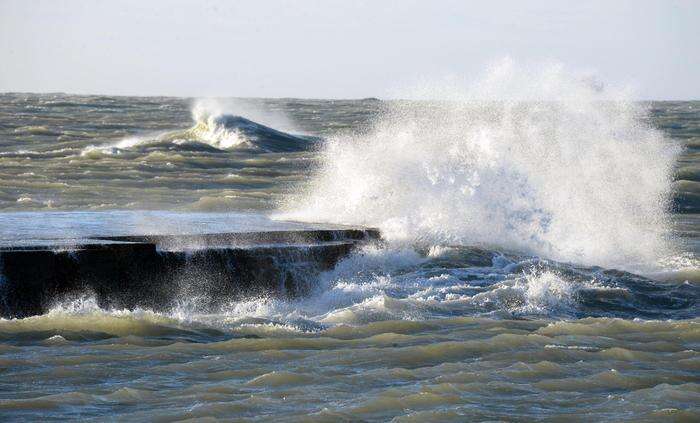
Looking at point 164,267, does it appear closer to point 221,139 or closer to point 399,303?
point 399,303

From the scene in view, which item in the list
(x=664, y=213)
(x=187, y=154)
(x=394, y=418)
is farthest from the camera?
(x=187, y=154)

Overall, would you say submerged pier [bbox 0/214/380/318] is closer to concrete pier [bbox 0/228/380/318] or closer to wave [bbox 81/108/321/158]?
concrete pier [bbox 0/228/380/318]

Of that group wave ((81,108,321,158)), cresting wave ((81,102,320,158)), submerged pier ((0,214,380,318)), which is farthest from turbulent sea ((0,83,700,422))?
cresting wave ((81,102,320,158))

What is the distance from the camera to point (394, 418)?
634 cm

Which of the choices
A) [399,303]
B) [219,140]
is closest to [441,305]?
[399,303]

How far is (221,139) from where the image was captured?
32938 mm

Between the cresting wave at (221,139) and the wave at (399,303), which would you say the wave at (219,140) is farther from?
the wave at (399,303)

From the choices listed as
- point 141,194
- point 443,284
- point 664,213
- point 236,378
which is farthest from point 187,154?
point 236,378

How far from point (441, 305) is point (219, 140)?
2370 centimetres

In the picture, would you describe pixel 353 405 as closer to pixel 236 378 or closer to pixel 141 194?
pixel 236 378

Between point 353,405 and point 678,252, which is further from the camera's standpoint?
point 678,252

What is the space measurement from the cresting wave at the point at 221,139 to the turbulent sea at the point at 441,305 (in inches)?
325

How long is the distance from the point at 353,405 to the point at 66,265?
3.51m

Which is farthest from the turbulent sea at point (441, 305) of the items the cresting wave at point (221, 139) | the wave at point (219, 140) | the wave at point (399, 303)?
the cresting wave at point (221, 139)
